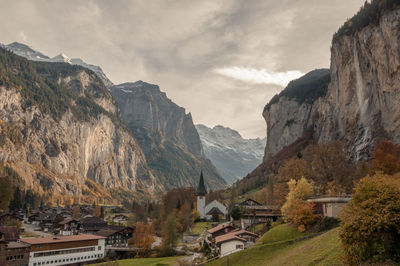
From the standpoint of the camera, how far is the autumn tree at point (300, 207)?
46969 mm

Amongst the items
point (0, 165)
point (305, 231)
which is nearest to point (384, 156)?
point (305, 231)

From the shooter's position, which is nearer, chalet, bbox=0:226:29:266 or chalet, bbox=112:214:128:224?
chalet, bbox=0:226:29:266

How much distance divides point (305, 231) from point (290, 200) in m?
10.5

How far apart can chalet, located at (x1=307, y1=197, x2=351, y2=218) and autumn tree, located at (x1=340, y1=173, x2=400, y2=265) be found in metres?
23.5

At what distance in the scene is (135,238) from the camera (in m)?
82.2

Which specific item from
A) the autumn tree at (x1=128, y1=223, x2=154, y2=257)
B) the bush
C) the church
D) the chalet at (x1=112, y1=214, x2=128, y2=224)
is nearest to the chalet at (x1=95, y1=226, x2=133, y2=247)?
the autumn tree at (x1=128, y1=223, x2=154, y2=257)

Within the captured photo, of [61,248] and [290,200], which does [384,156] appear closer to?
[290,200]

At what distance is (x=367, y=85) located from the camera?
10225cm

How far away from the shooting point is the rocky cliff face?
8594cm

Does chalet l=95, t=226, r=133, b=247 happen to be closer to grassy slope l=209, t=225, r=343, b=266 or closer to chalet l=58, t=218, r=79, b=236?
chalet l=58, t=218, r=79, b=236

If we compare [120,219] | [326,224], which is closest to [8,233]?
[326,224]

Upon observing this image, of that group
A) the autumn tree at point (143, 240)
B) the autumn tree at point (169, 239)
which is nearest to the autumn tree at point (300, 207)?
the autumn tree at point (169, 239)

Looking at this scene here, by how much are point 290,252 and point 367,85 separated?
85.7m

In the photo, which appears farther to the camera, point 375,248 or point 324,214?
point 324,214
